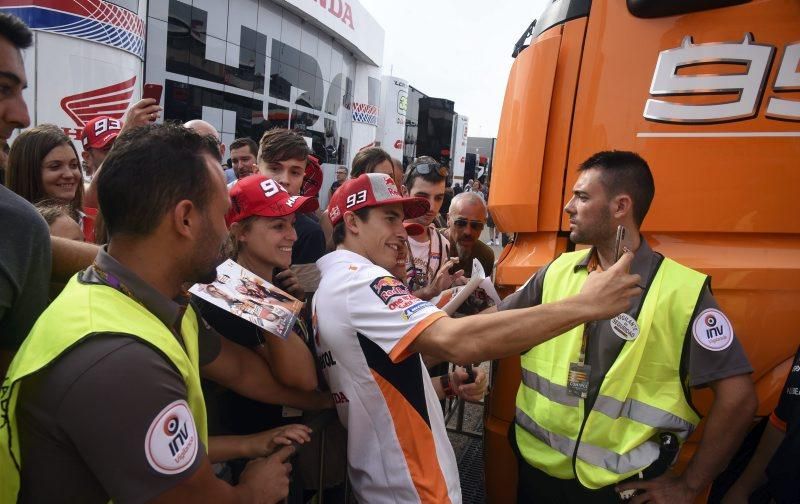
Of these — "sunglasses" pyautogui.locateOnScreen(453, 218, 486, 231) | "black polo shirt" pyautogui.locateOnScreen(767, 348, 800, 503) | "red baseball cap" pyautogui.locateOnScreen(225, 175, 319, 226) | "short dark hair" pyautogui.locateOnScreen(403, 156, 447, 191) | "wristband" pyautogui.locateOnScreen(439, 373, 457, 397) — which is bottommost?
"wristband" pyautogui.locateOnScreen(439, 373, 457, 397)

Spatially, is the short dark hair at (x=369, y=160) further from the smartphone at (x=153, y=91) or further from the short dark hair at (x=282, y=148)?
the smartphone at (x=153, y=91)

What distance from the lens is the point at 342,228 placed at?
210 cm

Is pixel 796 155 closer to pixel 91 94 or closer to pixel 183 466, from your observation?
pixel 183 466

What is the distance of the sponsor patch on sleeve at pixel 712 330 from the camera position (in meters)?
1.75

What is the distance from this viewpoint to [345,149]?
→ 24.2 metres

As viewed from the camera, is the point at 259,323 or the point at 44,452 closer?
the point at 44,452

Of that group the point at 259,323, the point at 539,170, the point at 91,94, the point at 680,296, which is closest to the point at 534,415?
the point at 680,296

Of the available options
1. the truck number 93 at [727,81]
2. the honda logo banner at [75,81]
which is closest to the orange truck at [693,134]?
the truck number 93 at [727,81]

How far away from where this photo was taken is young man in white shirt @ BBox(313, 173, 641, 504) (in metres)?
1.51

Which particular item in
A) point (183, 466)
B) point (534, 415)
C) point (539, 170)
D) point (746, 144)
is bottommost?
point (534, 415)

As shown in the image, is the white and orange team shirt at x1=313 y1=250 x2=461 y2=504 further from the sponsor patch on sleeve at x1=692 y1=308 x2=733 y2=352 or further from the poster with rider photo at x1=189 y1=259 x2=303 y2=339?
the sponsor patch on sleeve at x1=692 y1=308 x2=733 y2=352

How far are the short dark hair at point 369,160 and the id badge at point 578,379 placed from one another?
223 cm

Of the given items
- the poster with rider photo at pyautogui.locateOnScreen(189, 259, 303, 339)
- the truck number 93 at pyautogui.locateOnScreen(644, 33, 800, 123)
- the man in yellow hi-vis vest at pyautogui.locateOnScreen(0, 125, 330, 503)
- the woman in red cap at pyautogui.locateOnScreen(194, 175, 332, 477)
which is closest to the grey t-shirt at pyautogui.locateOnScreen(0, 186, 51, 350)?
the man in yellow hi-vis vest at pyautogui.locateOnScreen(0, 125, 330, 503)

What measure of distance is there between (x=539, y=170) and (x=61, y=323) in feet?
5.74
